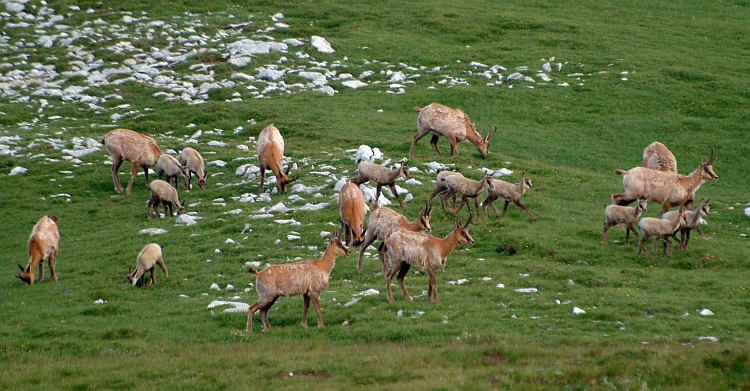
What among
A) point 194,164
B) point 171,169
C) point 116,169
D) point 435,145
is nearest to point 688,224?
point 435,145

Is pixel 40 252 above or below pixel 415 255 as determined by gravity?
below

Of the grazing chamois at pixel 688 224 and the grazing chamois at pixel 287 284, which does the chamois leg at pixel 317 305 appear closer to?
the grazing chamois at pixel 287 284

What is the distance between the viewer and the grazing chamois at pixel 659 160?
25688mm

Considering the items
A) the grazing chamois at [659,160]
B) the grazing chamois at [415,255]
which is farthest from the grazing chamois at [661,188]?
the grazing chamois at [415,255]

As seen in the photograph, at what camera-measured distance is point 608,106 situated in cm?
3553

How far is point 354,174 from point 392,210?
6907 millimetres

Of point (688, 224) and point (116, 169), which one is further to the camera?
point (116, 169)

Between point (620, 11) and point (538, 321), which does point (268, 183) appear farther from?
point (620, 11)

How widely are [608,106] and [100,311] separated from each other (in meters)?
26.1

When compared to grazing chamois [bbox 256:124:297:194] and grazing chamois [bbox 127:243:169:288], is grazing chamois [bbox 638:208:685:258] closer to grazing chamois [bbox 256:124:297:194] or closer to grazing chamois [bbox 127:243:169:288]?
grazing chamois [bbox 256:124:297:194]

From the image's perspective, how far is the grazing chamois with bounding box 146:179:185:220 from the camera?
2308cm

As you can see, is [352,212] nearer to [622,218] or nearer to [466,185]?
[466,185]

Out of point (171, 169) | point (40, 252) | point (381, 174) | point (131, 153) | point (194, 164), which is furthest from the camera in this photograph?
point (131, 153)

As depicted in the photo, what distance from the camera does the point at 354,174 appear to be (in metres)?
25.1
